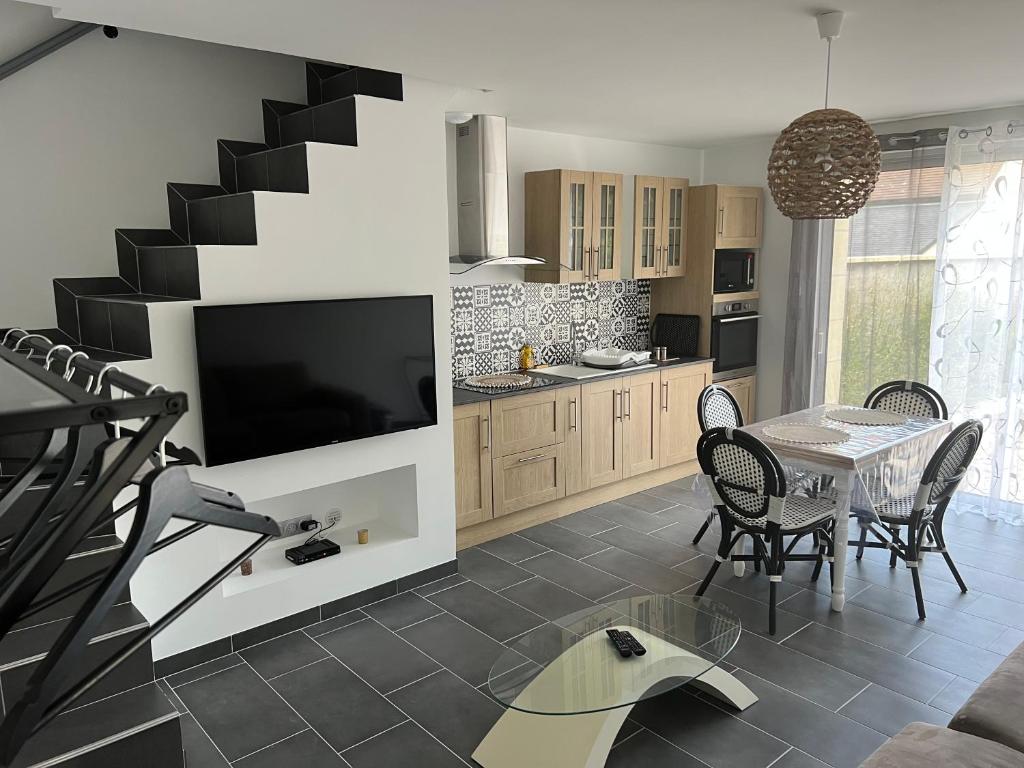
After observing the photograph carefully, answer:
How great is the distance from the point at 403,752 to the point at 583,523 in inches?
97.8

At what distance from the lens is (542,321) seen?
18.6 feet

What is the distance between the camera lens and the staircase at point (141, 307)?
2.18 metres

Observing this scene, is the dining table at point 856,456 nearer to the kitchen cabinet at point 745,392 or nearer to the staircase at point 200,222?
the kitchen cabinet at point 745,392

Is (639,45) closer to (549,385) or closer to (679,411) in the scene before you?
(549,385)

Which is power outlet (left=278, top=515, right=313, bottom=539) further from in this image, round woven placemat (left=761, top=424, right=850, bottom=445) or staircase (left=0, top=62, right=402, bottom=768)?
round woven placemat (left=761, top=424, right=850, bottom=445)

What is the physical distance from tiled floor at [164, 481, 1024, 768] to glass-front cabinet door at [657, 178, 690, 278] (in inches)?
92.5

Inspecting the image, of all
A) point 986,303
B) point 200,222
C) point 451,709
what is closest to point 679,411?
point 986,303

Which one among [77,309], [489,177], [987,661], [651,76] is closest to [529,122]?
[489,177]

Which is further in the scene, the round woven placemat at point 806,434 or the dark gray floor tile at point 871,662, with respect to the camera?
the round woven placemat at point 806,434

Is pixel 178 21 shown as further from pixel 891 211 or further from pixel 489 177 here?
pixel 891 211

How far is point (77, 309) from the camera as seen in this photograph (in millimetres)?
Answer: 3367

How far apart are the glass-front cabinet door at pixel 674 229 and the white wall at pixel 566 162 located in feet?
1.01

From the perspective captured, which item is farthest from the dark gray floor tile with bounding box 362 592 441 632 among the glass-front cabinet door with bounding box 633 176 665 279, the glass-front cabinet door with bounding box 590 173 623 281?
the glass-front cabinet door with bounding box 633 176 665 279

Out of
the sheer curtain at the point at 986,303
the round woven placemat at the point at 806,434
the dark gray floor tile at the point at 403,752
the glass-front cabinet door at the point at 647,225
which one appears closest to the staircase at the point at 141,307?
the dark gray floor tile at the point at 403,752
